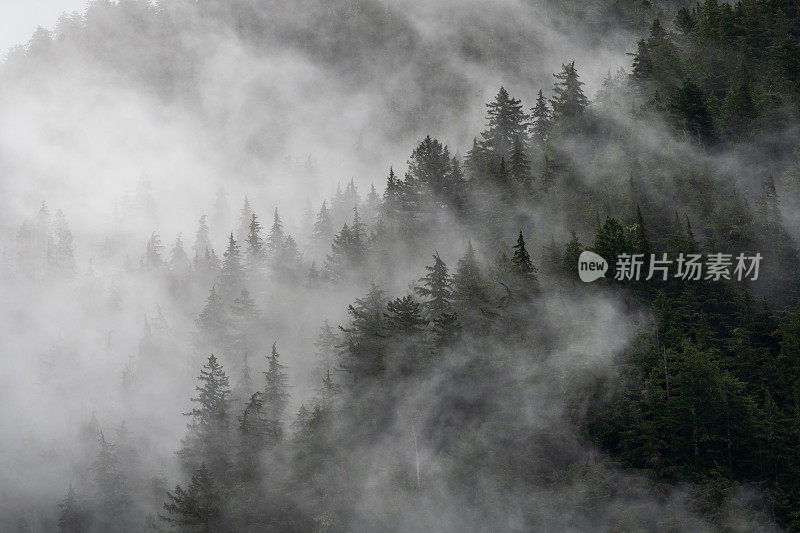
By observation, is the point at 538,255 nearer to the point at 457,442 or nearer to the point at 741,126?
the point at 457,442

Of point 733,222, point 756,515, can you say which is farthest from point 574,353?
point 733,222

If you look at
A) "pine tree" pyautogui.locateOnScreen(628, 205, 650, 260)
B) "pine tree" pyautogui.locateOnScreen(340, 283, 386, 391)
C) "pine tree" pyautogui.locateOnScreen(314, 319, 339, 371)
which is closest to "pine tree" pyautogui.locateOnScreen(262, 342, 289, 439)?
"pine tree" pyautogui.locateOnScreen(314, 319, 339, 371)

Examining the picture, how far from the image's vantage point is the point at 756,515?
35562 millimetres

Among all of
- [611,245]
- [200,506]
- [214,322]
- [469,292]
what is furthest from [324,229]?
[611,245]

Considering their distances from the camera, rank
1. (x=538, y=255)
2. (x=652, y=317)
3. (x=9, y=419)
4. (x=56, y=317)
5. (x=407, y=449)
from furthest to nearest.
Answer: (x=56, y=317) → (x=9, y=419) → (x=538, y=255) → (x=407, y=449) → (x=652, y=317)

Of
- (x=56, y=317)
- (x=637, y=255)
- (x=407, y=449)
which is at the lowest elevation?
(x=407, y=449)

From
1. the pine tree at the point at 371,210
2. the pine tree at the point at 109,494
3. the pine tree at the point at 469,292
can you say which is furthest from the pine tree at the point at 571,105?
the pine tree at the point at 109,494

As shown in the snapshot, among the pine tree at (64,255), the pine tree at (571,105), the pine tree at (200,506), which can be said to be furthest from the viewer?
the pine tree at (64,255)

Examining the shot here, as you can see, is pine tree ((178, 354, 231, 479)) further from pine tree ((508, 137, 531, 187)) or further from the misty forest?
pine tree ((508, 137, 531, 187))

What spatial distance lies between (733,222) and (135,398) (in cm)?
7407

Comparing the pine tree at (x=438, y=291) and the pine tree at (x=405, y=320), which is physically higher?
the pine tree at (x=438, y=291)

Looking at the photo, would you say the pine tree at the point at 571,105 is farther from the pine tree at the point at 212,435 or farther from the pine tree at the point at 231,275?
the pine tree at the point at 212,435

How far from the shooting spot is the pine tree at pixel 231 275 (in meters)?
86.0

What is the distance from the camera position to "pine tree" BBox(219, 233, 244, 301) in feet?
282
